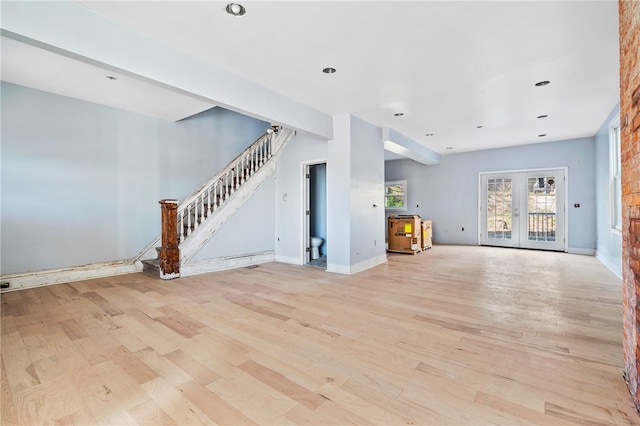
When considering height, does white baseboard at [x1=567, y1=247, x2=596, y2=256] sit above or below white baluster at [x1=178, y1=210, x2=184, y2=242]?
below

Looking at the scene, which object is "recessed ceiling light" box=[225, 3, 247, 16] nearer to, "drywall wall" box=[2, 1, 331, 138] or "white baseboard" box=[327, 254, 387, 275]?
"drywall wall" box=[2, 1, 331, 138]

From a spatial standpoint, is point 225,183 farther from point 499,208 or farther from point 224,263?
point 499,208

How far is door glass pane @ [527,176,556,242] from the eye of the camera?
7.62 m

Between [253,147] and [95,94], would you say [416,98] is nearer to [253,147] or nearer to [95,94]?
[253,147]

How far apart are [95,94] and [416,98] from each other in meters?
5.09

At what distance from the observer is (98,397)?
1.74 m

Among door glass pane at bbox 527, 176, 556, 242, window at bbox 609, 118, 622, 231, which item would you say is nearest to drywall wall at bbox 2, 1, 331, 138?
window at bbox 609, 118, 622, 231

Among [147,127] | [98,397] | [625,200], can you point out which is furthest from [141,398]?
[147,127]

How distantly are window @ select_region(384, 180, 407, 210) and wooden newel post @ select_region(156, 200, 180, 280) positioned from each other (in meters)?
7.00

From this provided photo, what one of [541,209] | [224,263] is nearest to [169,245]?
[224,263]

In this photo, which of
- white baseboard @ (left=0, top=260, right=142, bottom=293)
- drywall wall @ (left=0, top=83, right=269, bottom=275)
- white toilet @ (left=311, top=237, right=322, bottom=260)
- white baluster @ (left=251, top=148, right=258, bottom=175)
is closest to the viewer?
white baseboard @ (left=0, top=260, right=142, bottom=293)

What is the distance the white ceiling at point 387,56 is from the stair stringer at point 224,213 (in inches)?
67.8

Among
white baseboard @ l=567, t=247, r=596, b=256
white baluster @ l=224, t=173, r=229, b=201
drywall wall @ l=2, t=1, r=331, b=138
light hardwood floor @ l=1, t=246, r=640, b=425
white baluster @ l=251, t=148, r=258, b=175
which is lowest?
light hardwood floor @ l=1, t=246, r=640, b=425

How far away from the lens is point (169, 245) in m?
4.78
